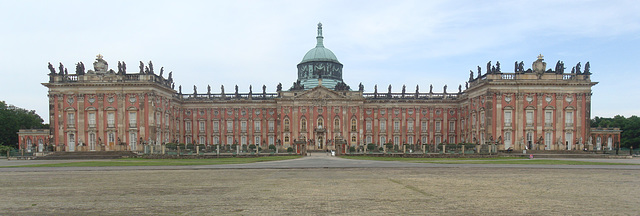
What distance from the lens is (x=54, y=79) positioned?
62969mm

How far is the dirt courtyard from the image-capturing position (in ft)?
41.5

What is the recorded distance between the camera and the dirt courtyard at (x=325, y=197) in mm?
12641

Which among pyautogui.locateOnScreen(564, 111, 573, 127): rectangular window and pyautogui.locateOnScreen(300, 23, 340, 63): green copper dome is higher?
pyautogui.locateOnScreen(300, 23, 340, 63): green copper dome

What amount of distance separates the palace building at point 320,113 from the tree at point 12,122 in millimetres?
24058

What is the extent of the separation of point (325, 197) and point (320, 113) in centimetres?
6394

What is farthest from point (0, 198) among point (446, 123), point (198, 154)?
point (446, 123)

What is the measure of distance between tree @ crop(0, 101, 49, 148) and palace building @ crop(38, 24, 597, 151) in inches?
947

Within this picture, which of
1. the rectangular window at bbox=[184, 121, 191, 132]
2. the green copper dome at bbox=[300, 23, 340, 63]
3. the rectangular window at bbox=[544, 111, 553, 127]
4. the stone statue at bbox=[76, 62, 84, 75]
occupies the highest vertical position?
the green copper dome at bbox=[300, 23, 340, 63]

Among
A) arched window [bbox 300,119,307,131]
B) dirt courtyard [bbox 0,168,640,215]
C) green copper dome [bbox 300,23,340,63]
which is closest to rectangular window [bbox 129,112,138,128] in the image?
arched window [bbox 300,119,307,131]

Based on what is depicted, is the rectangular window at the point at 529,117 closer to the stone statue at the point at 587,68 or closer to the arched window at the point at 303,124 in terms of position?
the stone statue at the point at 587,68

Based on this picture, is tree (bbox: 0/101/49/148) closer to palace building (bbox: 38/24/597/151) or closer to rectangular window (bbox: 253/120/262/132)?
palace building (bbox: 38/24/597/151)

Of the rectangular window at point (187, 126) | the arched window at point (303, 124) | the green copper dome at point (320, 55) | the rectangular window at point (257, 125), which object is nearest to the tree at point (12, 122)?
the rectangular window at point (187, 126)

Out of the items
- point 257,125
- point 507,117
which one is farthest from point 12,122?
point 507,117

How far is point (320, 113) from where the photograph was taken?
79.0m
